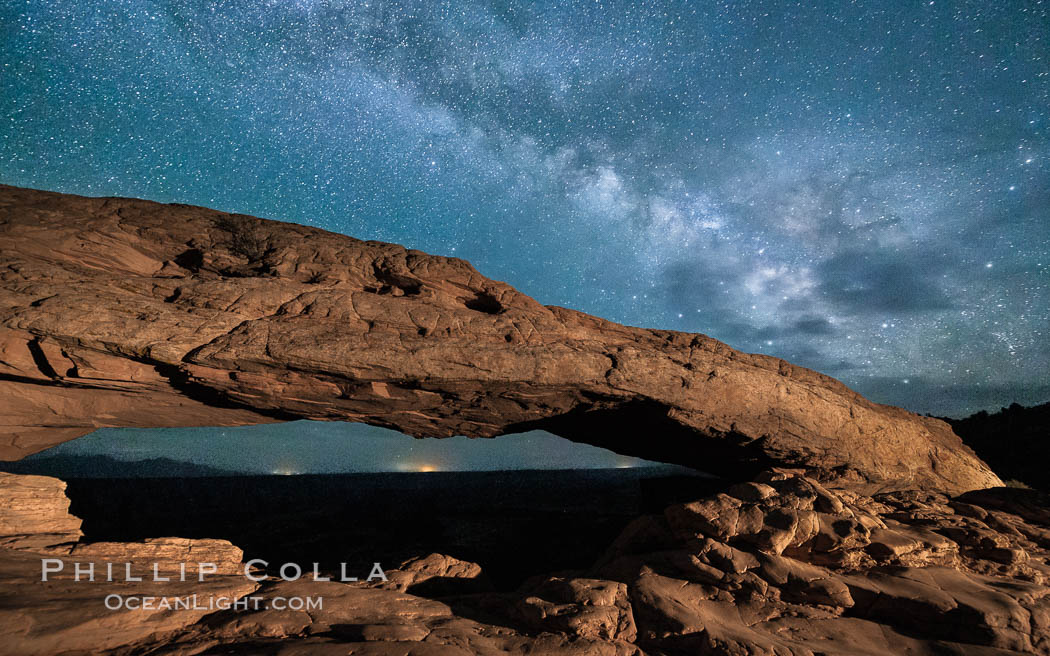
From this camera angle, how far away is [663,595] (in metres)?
6.76

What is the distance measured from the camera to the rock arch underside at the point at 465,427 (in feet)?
19.8

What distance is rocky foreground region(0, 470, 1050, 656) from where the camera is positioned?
5.20 meters

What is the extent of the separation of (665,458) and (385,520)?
1279cm

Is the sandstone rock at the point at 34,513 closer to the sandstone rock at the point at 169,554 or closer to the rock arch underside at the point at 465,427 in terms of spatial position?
the rock arch underside at the point at 465,427

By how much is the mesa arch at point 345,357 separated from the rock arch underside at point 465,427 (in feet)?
0.19

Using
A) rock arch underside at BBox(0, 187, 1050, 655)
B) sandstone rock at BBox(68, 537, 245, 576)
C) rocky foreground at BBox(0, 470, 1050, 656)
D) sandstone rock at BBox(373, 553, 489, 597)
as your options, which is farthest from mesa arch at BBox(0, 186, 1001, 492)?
sandstone rock at BBox(373, 553, 489, 597)

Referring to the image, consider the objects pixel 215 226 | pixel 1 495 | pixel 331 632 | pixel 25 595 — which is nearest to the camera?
pixel 25 595

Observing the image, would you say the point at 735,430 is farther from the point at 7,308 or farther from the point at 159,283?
the point at 7,308

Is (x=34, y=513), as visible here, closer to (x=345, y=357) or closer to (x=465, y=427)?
(x=345, y=357)

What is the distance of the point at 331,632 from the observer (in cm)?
556

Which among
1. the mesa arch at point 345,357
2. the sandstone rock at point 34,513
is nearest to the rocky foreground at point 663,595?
the sandstone rock at point 34,513

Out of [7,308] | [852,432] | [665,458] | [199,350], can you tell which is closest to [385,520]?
[665,458]

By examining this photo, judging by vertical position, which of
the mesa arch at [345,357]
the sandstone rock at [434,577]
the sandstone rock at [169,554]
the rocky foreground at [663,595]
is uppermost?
the mesa arch at [345,357]

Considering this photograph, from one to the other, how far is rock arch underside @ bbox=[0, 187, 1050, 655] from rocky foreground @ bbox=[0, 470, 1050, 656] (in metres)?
0.04
